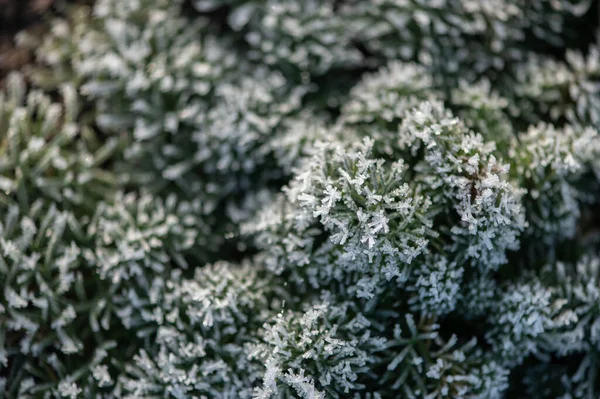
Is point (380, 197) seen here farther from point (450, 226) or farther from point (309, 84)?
point (309, 84)

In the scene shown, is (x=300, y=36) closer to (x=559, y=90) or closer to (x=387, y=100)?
(x=387, y=100)

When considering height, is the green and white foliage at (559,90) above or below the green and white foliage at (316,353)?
above

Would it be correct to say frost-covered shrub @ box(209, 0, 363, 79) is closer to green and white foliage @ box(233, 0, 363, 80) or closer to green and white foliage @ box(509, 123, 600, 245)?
green and white foliage @ box(233, 0, 363, 80)

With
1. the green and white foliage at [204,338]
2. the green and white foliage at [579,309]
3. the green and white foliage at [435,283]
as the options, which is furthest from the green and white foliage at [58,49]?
the green and white foliage at [579,309]

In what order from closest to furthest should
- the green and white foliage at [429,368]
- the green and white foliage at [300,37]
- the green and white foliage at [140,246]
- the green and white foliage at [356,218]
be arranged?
the green and white foliage at [356,218]
the green and white foliage at [429,368]
the green and white foliage at [140,246]
the green and white foliage at [300,37]

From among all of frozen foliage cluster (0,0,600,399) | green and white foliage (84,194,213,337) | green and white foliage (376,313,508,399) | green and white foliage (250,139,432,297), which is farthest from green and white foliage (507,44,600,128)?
green and white foliage (84,194,213,337)

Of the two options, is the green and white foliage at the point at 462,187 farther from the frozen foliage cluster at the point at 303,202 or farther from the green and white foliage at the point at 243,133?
the green and white foliage at the point at 243,133

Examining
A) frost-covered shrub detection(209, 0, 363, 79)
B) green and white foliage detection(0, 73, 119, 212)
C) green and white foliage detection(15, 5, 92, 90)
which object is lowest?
green and white foliage detection(0, 73, 119, 212)
